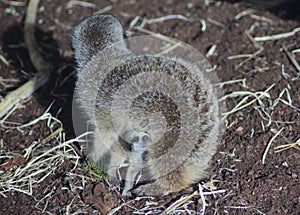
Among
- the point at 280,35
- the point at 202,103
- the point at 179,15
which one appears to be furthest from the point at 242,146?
the point at 179,15

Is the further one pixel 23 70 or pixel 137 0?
pixel 137 0

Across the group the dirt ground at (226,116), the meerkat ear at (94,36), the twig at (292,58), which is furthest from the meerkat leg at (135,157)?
the twig at (292,58)

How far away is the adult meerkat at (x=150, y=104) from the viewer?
2703 mm

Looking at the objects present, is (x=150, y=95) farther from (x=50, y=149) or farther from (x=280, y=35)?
(x=280, y=35)

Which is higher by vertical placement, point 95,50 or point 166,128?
point 95,50

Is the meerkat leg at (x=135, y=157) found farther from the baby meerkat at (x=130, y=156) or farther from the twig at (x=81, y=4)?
the twig at (x=81, y=4)

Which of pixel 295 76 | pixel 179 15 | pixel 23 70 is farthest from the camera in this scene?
Answer: pixel 179 15

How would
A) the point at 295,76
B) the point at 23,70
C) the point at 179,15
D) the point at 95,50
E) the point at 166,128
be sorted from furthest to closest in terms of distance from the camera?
the point at 179,15, the point at 23,70, the point at 295,76, the point at 95,50, the point at 166,128

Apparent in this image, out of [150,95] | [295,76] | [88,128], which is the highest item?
[150,95]

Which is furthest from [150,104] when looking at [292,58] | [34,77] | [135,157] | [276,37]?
[276,37]

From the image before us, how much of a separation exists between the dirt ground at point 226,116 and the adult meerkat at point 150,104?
122 millimetres

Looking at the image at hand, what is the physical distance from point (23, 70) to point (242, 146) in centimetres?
171

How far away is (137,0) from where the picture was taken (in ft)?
15.0

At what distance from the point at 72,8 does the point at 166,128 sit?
7.00 feet
